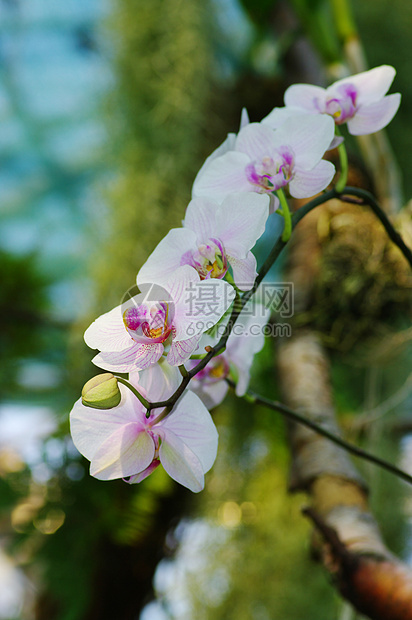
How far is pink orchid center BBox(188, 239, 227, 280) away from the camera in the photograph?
172 mm

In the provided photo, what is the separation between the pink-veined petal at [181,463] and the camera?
6.2 inches

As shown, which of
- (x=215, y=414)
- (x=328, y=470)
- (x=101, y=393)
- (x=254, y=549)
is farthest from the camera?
(x=215, y=414)

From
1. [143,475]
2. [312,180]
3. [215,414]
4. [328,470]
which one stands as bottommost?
[215,414]

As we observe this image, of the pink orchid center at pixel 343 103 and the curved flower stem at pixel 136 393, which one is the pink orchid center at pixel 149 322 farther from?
the pink orchid center at pixel 343 103

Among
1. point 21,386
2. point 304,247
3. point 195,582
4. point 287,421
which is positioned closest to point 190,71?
point 304,247

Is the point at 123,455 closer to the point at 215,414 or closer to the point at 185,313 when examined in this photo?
the point at 185,313

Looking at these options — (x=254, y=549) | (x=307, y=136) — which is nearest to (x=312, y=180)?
(x=307, y=136)

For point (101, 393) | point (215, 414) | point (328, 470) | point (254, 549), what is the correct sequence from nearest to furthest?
1. point (101, 393)
2. point (328, 470)
3. point (254, 549)
4. point (215, 414)

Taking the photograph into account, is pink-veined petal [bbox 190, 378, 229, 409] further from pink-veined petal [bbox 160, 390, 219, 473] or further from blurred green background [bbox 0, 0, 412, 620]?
blurred green background [bbox 0, 0, 412, 620]

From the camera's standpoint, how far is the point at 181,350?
0.15m

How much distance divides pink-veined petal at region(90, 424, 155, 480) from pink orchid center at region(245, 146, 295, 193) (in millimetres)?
113

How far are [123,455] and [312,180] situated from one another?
135 millimetres

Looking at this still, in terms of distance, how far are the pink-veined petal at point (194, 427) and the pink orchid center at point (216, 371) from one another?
5 centimetres

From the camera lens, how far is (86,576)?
59 centimetres
